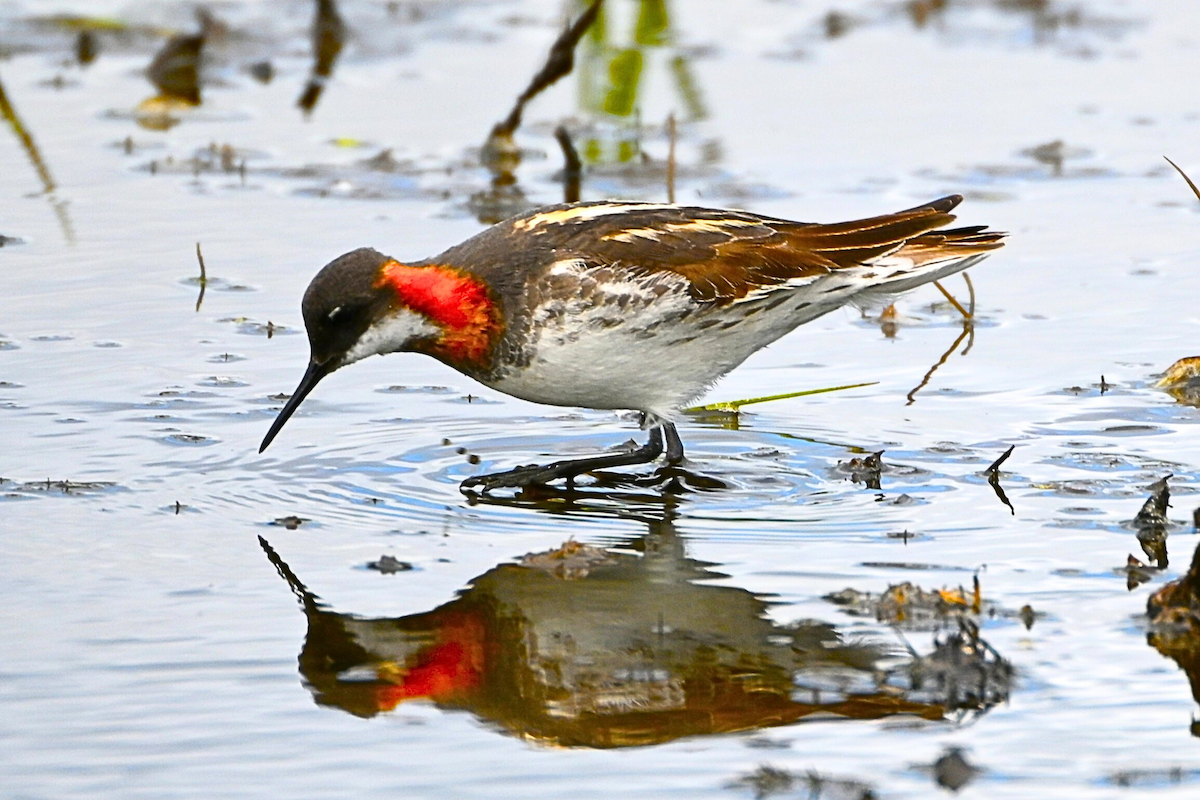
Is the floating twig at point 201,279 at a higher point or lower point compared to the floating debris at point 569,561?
lower

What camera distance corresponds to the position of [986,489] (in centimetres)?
723

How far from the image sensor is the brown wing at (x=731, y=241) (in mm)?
7598

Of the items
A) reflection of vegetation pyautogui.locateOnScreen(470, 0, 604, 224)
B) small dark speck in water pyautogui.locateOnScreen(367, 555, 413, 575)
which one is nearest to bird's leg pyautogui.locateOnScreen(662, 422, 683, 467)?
small dark speck in water pyautogui.locateOnScreen(367, 555, 413, 575)

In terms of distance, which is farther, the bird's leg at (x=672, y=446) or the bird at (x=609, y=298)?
the bird's leg at (x=672, y=446)

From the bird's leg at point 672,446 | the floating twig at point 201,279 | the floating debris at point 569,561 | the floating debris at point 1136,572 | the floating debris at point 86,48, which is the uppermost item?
the floating debris at point 1136,572

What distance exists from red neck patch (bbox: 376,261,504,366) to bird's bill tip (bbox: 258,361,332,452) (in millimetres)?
435

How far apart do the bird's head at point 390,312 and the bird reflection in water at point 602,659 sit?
48.9 inches

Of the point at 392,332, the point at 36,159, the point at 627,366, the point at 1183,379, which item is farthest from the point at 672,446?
the point at 36,159

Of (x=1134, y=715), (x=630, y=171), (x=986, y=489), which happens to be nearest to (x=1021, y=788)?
(x=1134, y=715)

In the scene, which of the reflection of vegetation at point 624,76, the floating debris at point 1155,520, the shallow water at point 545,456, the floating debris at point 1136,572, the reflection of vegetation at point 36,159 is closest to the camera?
the shallow water at point 545,456

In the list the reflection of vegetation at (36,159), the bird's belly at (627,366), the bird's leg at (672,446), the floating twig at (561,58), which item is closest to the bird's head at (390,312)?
the bird's belly at (627,366)

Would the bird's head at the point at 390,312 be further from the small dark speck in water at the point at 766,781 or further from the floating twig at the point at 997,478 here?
the small dark speck in water at the point at 766,781

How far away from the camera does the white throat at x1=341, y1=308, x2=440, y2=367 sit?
7543 millimetres

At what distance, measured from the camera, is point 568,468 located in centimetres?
750
